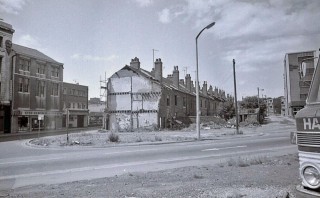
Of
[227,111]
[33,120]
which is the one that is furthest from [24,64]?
[227,111]

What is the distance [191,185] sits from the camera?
676cm

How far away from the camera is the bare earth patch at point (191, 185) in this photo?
6.00 meters

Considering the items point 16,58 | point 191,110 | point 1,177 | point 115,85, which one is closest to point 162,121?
point 115,85

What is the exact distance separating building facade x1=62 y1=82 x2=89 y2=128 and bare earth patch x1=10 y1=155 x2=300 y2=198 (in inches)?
1950

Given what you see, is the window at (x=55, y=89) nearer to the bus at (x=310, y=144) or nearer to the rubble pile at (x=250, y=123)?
the rubble pile at (x=250, y=123)

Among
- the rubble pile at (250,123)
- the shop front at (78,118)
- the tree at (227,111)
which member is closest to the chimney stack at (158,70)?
the rubble pile at (250,123)

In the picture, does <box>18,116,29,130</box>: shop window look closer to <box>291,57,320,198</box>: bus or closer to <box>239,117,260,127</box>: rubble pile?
<box>239,117,260,127</box>: rubble pile

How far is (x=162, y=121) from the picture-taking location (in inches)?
1559

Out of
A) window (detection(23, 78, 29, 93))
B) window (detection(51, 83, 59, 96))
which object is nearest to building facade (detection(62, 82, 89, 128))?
window (detection(51, 83, 59, 96))

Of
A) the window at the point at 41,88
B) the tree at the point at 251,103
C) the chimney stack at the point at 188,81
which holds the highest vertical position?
the chimney stack at the point at 188,81

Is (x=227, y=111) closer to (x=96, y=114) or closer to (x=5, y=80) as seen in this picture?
(x=96, y=114)

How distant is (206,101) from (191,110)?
9.71 meters

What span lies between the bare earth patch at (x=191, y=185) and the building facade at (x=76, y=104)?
49526mm

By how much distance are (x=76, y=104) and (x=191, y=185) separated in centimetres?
5530
